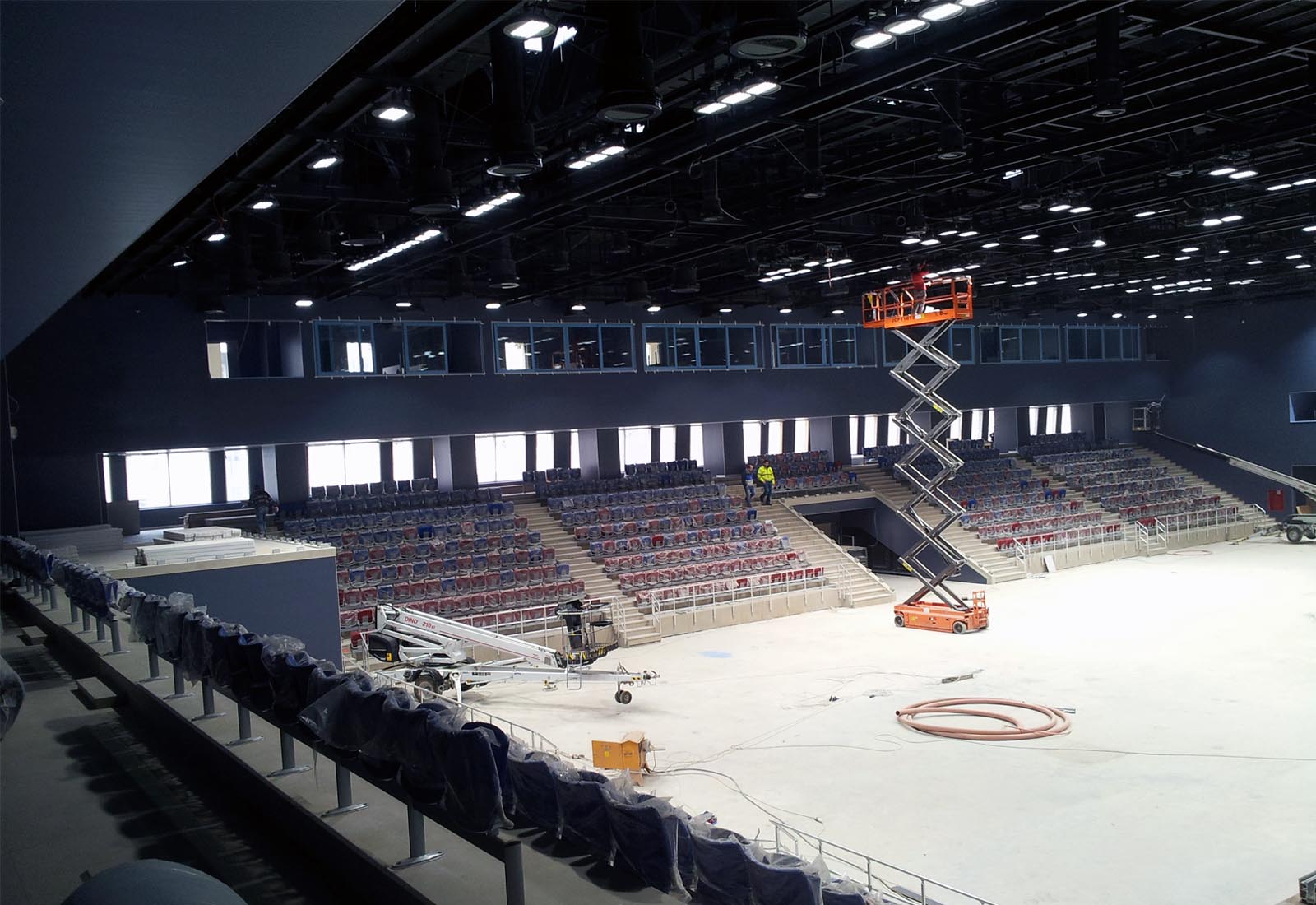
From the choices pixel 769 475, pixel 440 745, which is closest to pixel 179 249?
pixel 440 745

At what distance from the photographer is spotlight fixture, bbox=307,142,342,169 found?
11.2m

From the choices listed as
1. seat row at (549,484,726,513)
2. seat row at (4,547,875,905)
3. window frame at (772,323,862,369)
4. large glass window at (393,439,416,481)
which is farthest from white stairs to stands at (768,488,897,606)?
seat row at (4,547,875,905)

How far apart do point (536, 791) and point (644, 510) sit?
22993mm

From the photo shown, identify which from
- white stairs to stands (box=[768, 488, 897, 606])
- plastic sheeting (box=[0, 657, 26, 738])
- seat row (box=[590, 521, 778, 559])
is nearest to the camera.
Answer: plastic sheeting (box=[0, 657, 26, 738])

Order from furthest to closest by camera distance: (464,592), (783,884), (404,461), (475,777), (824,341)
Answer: (824,341), (404,461), (464,592), (783,884), (475,777)

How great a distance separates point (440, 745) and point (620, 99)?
205 inches

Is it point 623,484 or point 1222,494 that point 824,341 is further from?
point 1222,494

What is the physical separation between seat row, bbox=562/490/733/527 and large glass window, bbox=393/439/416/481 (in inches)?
210

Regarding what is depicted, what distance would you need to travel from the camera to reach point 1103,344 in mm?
41250

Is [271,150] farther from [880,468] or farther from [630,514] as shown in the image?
[880,468]

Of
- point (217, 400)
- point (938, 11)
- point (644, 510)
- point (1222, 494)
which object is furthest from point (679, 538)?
point (1222, 494)

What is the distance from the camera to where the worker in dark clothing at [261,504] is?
2291 cm

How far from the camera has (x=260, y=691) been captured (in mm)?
6207

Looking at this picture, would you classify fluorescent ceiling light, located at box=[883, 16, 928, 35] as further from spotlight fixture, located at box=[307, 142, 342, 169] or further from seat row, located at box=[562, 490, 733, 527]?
seat row, located at box=[562, 490, 733, 527]
